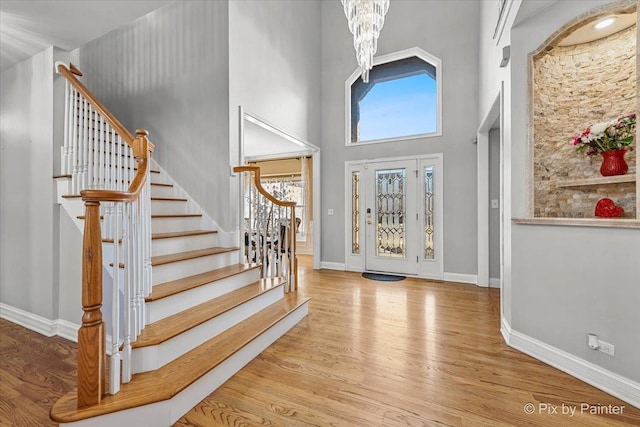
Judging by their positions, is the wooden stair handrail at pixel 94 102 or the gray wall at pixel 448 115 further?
the gray wall at pixel 448 115

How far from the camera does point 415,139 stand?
484cm

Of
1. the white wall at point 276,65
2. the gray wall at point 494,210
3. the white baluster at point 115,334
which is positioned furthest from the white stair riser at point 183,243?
the gray wall at point 494,210

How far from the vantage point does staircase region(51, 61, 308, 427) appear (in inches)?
58.2

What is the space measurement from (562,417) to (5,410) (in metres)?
3.13

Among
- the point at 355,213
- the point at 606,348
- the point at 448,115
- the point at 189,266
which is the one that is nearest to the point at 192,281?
the point at 189,266

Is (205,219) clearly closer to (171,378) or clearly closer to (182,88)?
(182,88)

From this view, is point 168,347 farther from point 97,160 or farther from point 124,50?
point 124,50

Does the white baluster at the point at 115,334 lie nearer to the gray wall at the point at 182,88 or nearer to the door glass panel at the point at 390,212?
the gray wall at the point at 182,88

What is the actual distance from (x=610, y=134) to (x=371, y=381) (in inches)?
103

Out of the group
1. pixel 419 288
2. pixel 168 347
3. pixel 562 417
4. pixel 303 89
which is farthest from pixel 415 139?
pixel 168 347

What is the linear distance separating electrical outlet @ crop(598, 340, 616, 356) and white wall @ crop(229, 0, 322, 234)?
3237 millimetres

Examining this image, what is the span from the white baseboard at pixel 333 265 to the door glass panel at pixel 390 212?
711mm

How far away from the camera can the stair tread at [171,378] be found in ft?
4.53

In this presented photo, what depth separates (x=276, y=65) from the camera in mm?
4188
